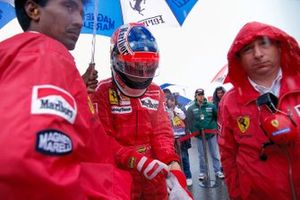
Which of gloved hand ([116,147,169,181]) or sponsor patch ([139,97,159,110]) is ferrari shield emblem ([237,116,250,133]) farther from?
sponsor patch ([139,97,159,110])

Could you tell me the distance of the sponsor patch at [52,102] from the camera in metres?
0.89

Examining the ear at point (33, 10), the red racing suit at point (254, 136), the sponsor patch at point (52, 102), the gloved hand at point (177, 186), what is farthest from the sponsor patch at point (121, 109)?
the sponsor patch at point (52, 102)

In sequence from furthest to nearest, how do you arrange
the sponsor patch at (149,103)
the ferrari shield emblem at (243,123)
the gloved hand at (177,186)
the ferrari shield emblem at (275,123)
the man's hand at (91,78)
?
the sponsor patch at (149,103) < the man's hand at (91,78) < the ferrari shield emblem at (243,123) < the gloved hand at (177,186) < the ferrari shield emblem at (275,123)

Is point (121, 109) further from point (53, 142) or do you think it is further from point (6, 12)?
point (53, 142)

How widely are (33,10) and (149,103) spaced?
1.32 metres

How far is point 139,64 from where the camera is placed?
7.67 feet

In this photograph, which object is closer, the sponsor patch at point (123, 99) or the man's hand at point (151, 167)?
the man's hand at point (151, 167)

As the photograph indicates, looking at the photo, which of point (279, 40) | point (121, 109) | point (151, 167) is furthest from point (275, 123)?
point (121, 109)

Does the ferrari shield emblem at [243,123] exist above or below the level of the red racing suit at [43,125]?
below

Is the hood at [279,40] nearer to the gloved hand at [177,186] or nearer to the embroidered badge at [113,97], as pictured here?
the gloved hand at [177,186]

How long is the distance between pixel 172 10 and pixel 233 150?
5.33ft

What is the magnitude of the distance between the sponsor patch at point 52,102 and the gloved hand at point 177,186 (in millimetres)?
1219

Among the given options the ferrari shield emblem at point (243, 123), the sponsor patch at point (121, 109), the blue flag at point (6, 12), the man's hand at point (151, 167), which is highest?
the blue flag at point (6, 12)

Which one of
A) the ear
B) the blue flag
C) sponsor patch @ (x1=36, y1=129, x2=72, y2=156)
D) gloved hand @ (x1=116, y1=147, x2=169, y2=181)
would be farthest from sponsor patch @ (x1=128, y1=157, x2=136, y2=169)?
the blue flag
